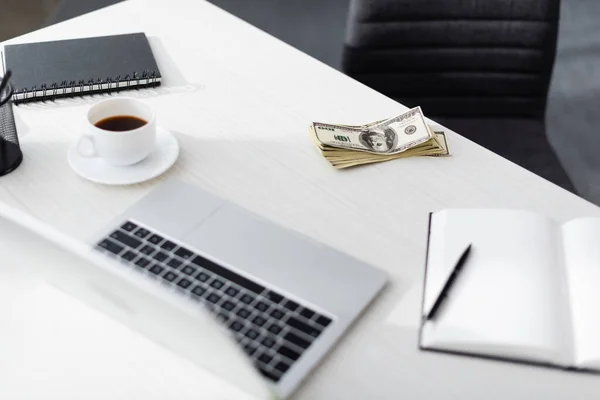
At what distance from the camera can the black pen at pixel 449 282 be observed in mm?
876

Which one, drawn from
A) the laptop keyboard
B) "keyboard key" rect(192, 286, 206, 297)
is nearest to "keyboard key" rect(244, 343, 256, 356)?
the laptop keyboard

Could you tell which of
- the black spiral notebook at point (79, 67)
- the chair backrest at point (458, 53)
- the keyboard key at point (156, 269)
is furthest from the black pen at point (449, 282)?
the chair backrest at point (458, 53)

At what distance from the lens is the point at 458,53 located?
1.65m

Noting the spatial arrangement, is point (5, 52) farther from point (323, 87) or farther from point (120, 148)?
point (323, 87)

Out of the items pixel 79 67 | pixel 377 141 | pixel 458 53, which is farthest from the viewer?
pixel 458 53

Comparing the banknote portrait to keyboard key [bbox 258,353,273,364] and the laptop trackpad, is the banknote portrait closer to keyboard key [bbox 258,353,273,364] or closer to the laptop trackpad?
the laptop trackpad

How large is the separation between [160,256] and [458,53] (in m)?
0.97

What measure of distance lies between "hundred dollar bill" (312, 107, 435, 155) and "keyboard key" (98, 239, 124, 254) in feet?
1.19

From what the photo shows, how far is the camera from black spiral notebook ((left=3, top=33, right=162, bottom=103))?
4.09 ft

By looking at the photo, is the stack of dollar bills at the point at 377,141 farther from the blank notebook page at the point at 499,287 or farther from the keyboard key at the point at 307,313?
the keyboard key at the point at 307,313

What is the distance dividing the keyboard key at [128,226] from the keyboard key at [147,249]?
0.04m

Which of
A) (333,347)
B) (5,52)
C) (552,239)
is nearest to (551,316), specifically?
(552,239)

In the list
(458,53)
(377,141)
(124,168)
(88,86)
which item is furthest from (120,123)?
(458,53)

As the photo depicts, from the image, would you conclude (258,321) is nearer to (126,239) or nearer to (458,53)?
(126,239)
